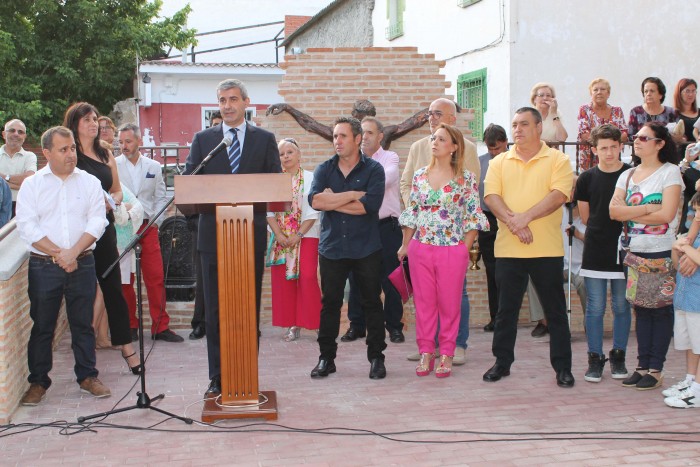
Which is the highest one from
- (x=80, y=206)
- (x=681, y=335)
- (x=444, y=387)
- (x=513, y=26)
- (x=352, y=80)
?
(x=513, y=26)

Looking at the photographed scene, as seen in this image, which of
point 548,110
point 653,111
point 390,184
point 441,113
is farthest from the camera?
point 548,110

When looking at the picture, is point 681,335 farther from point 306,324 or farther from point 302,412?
point 306,324

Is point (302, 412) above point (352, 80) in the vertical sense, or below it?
below

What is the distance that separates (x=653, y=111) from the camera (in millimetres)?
8766

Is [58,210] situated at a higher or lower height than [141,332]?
higher

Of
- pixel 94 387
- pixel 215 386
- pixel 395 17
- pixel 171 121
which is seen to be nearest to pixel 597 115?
pixel 215 386

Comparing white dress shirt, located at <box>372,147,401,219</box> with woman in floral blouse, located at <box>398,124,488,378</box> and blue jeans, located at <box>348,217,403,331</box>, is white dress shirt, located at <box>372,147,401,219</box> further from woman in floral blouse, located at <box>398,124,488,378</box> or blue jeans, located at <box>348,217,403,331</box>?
woman in floral blouse, located at <box>398,124,488,378</box>

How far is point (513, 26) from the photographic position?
565 inches

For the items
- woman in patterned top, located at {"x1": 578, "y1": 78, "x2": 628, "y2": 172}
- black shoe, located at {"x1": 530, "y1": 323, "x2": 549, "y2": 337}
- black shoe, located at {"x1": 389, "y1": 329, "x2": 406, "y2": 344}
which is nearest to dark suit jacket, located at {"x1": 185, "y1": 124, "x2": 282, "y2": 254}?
black shoe, located at {"x1": 389, "y1": 329, "x2": 406, "y2": 344}

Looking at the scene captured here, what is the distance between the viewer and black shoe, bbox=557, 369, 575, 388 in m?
6.05

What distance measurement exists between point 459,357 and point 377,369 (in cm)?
86

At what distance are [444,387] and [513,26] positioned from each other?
9.78m

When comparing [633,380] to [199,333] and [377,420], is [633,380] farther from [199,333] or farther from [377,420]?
[199,333]

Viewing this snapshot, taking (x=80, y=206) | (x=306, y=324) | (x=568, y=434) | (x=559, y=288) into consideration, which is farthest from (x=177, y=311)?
(x=568, y=434)
